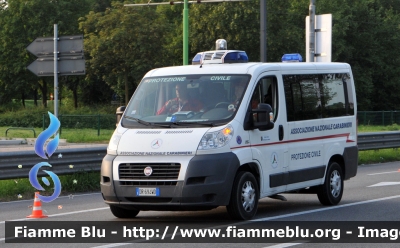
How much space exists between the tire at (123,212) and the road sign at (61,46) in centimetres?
663

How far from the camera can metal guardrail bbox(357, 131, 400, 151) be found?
23.6 m

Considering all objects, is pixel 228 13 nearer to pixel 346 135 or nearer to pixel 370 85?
pixel 370 85

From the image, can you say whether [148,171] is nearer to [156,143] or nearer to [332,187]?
[156,143]

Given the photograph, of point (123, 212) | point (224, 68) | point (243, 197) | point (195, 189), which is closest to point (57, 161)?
point (123, 212)

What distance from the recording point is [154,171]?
1030cm

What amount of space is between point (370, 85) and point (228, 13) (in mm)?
17564

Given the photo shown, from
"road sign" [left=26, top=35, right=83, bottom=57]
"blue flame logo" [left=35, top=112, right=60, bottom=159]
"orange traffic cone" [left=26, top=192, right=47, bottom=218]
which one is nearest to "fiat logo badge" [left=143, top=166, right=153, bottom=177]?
"blue flame logo" [left=35, top=112, right=60, bottom=159]

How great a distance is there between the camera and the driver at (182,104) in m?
11.1

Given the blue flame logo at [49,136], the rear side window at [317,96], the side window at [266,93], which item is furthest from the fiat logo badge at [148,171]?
the rear side window at [317,96]

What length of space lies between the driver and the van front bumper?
3.29 ft

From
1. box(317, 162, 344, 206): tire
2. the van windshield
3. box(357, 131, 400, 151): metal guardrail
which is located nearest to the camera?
the van windshield

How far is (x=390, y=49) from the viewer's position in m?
75.8

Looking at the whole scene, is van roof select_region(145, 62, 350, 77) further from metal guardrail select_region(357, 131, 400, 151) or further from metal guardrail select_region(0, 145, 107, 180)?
metal guardrail select_region(357, 131, 400, 151)

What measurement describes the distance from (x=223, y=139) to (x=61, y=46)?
7.79 metres
